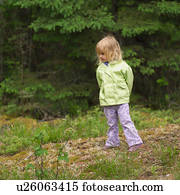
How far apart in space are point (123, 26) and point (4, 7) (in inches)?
185

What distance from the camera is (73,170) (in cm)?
426

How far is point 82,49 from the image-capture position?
9.15 meters

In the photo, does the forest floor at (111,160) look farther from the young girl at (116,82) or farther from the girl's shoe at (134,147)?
the young girl at (116,82)

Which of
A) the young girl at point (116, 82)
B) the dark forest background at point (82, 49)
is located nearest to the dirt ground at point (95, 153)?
the young girl at point (116, 82)

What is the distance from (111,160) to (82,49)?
5.31 meters

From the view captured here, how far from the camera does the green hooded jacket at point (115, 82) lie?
4855 millimetres

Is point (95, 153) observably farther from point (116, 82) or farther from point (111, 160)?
point (116, 82)

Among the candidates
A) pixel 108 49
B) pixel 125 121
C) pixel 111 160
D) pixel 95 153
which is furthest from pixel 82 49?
pixel 111 160

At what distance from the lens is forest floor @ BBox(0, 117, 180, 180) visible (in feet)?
13.0

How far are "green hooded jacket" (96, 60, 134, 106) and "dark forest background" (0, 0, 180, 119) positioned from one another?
111 inches

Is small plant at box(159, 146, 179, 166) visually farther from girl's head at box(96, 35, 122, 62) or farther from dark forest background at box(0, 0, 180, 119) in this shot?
dark forest background at box(0, 0, 180, 119)

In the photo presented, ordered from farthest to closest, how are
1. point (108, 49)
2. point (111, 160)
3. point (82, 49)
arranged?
point (82, 49), point (108, 49), point (111, 160)

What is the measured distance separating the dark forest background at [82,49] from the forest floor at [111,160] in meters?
2.94

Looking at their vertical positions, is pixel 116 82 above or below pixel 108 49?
below
